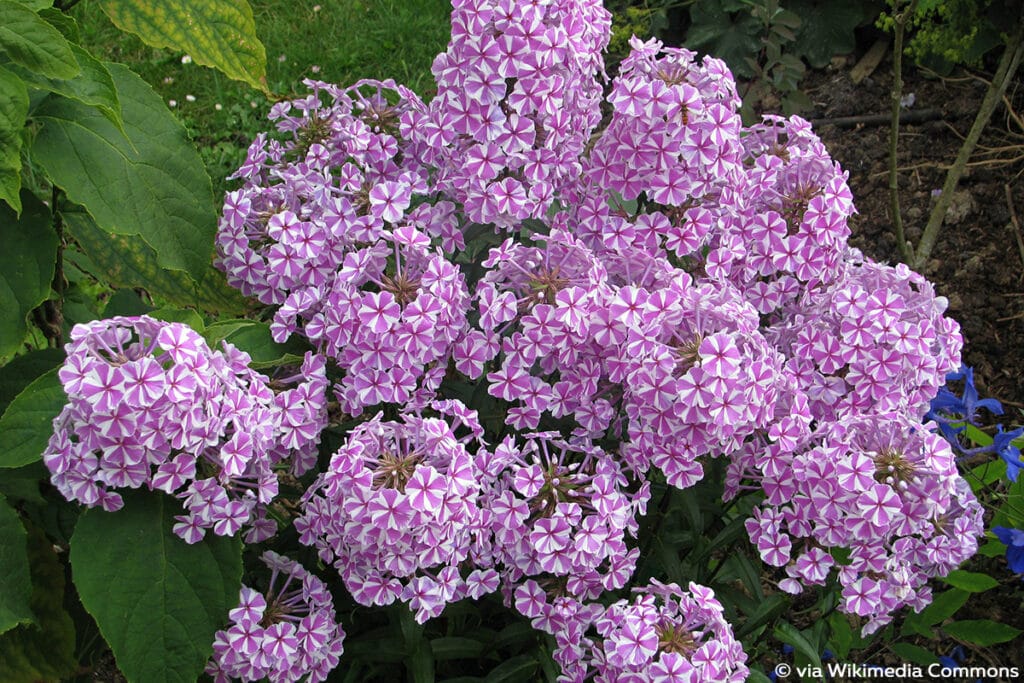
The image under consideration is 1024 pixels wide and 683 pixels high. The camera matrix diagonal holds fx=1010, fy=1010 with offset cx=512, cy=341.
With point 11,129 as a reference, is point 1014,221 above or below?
below

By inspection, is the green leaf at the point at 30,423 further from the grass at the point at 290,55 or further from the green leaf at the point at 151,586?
the grass at the point at 290,55

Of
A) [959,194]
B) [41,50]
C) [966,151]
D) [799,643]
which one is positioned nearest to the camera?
[41,50]

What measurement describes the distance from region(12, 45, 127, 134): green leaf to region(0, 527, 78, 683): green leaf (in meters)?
0.86

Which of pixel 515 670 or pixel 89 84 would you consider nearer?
pixel 89 84

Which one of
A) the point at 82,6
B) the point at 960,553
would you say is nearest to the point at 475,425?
the point at 960,553

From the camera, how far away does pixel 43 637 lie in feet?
6.35

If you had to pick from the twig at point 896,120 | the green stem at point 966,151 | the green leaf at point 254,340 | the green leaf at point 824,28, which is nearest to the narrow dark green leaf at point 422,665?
the green leaf at point 254,340

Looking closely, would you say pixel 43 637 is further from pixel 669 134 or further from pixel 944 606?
pixel 944 606

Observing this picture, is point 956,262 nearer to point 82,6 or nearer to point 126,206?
point 126,206

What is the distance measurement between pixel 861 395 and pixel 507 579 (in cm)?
79

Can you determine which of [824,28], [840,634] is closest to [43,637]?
[840,634]

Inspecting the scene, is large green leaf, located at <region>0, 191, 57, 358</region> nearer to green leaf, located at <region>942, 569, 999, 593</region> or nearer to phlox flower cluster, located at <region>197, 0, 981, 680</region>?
phlox flower cluster, located at <region>197, 0, 981, 680</region>

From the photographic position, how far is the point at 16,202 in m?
1.57

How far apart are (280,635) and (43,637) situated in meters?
0.48
